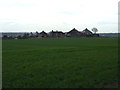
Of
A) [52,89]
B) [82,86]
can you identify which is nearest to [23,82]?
[52,89]

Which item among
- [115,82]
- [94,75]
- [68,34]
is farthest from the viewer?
[68,34]

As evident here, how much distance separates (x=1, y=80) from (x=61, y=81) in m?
2.44

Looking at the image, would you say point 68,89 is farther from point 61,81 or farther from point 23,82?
point 23,82

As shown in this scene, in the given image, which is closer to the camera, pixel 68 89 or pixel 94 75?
pixel 68 89

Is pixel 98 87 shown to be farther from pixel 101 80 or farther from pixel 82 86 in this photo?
pixel 101 80

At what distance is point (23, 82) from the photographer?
9.79m

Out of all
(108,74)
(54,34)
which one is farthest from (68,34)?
(108,74)

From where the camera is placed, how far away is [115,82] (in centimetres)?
975

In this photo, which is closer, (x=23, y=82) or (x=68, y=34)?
(x=23, y=82)

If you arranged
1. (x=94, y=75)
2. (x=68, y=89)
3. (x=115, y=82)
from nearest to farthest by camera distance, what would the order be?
(x=68, y=89) < (x=115, y=82) < (x=94, y=75)

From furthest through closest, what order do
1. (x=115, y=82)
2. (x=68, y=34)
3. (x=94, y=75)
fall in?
(x=68, y=34), (x=94, y=75), (x=115, y=82)

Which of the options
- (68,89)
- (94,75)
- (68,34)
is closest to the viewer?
(68,89)

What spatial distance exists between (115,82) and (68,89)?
2.17m

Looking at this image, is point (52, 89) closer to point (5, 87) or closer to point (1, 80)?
point (5, 87)
